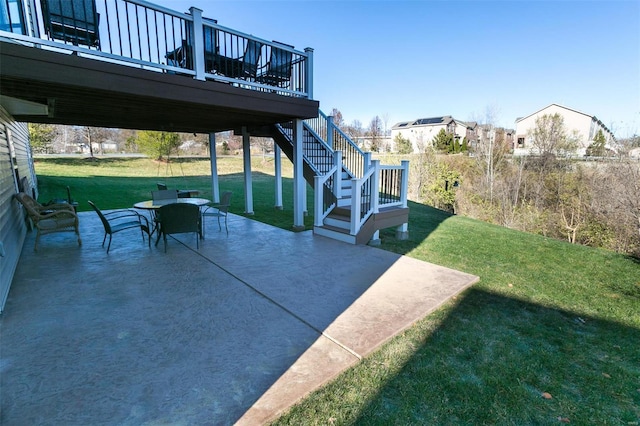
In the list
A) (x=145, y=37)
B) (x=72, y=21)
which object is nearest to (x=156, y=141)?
(x=145, y=37)

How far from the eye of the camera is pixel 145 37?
427 cm

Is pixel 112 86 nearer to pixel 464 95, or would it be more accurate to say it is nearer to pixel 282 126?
pixel 282 126

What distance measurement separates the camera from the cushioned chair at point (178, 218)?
15.7ft

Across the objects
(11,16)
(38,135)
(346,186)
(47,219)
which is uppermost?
(11,16)

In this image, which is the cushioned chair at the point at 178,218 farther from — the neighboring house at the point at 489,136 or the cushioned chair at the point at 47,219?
the neighboring house at the point at 489,136

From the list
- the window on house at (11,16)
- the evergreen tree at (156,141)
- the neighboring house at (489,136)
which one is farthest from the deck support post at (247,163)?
the neighboring house at (489,136)

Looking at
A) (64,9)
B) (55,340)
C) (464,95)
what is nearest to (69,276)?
(55,340)

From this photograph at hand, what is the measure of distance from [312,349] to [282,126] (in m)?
6.12

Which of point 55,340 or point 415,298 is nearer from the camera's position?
point 55,340

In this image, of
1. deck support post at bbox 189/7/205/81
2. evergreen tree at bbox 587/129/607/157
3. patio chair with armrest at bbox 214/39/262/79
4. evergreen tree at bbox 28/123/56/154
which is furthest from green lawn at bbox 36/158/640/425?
evergreen tree at bbox 28/123/56/154

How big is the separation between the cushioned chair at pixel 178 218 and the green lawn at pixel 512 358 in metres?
3.79

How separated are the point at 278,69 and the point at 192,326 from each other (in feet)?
16.8

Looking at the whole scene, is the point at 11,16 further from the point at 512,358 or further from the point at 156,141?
the point at 156,141

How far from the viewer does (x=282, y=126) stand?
7543 millimetres
